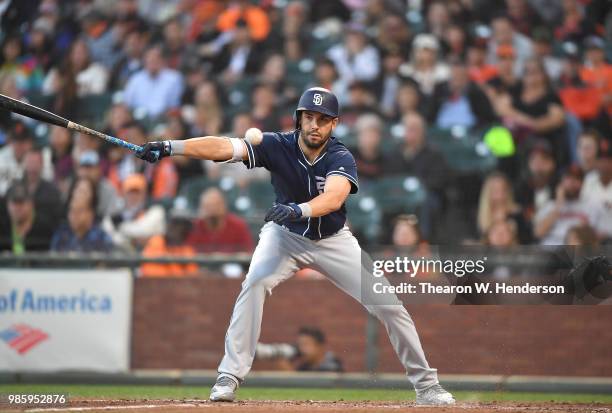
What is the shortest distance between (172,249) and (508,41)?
5.31 m

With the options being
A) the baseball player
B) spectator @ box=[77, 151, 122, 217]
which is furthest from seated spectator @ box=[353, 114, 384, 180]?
the baseball player

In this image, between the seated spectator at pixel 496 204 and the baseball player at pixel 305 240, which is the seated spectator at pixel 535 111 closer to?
the seated spectator at pixel 496 204

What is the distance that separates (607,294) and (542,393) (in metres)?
1.81

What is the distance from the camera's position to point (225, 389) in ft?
22.3

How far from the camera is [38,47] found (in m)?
14.9

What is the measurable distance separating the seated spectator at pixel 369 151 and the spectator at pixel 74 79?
13.8ft

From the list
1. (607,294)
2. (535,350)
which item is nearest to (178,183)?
(535,350)

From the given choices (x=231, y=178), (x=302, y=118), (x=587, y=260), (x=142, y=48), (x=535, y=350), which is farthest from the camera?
(x=142, y=48)

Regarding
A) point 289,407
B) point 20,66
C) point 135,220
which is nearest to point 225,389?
point 289,407

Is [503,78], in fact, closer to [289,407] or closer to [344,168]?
[344,168]

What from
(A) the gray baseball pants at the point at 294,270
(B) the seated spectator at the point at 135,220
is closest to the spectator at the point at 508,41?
(B) the seated spectator at the point at 135,220

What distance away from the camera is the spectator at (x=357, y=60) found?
1333 centimetres

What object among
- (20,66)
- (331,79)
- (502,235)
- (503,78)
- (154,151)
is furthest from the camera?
(20,66)

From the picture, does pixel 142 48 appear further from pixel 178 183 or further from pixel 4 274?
pixel 4 274
